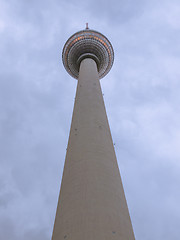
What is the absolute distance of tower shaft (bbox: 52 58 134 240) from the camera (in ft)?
34.1

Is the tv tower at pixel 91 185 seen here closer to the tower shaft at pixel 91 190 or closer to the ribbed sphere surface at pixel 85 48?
the tower shaft at pixel 91 190

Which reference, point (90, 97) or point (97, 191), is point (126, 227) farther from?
point (90, 97)

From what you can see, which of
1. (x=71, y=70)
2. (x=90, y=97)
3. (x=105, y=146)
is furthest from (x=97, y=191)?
(x=71, y=70)

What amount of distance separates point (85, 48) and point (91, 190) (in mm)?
24882

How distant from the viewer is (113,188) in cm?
1279

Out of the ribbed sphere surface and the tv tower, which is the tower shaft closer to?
the tv tower

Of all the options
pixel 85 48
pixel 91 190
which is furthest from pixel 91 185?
pixel 85 48

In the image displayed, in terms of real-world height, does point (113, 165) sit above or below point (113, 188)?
above

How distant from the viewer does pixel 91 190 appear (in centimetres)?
1208

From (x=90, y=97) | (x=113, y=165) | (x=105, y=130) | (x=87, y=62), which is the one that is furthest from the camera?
(x=87, y=62)

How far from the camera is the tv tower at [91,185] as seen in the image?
1045 cm

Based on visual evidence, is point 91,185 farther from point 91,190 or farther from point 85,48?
point 85,48

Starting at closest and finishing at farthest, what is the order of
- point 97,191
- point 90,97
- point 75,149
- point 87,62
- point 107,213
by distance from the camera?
point 107,213 < point 97,191 < point 75,149 < point 90,97 < point 87,62

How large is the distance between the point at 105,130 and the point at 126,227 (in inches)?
314
